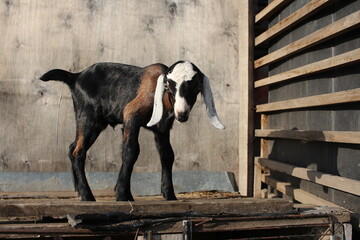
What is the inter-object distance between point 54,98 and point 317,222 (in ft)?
11.3

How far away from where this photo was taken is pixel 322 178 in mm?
3215

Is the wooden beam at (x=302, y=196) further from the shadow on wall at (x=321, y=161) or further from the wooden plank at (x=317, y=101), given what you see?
the wooden plank at (x=317, y=101)

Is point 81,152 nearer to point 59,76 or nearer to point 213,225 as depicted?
point 59,76

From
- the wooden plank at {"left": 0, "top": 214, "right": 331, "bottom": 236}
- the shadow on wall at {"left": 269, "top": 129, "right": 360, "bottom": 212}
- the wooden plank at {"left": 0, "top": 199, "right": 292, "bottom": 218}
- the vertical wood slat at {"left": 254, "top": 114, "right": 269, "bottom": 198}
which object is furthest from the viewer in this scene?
the vertical wood slat at {"left": 254, "top": 114, "right": 269, "bottom": 198}

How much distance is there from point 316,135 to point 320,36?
832 mm

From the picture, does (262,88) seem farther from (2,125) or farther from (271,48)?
(2,125)

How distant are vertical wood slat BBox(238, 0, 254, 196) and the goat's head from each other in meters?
1.96

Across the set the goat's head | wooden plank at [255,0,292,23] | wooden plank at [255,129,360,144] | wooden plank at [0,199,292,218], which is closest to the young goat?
the goat's head

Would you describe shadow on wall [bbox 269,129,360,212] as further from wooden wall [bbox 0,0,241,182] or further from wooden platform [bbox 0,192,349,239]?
wooden wall [bbox 0,0,241,182]

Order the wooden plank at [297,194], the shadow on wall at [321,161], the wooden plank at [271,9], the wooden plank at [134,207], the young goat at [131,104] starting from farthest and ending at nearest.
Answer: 1. the wooden plank at [271,9]
2. the wooden plank at [297,194]
3. the shadow on wall at [321,161]
4. the young goat at [131,104]
5. the wooden plank at [134,207]

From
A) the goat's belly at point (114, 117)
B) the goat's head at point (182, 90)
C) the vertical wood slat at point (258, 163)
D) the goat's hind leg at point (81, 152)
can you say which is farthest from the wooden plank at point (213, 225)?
the vertical wood slat at point (258, 163)

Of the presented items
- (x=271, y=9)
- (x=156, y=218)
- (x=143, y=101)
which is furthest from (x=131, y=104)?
(x=271, y=9)

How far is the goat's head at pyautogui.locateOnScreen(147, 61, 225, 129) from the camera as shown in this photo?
278 centimetres

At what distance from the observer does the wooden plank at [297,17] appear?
133 inches
